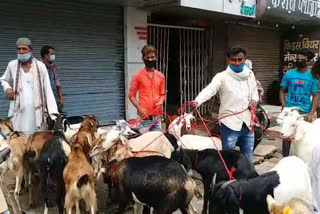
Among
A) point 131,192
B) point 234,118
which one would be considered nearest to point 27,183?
point 131,192

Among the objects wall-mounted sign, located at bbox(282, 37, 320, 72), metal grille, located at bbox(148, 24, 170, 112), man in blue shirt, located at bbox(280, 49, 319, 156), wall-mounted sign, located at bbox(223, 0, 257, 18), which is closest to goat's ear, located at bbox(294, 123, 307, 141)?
man in blue shirt, located at bbox(280, 49, 319, 156)

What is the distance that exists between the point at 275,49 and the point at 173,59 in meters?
4.45

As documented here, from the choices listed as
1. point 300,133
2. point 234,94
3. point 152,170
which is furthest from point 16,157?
point 300,133

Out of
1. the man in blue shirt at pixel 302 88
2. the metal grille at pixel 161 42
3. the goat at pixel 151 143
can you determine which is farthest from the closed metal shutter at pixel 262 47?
the goat at pixel 151 143

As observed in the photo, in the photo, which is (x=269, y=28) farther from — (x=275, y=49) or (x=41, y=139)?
(x=41, y=139)

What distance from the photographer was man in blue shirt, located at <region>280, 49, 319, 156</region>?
490 centimetres

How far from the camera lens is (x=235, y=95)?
13.5ft

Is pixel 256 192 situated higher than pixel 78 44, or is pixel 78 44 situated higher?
pixel 78 44

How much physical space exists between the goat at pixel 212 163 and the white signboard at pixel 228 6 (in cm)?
443

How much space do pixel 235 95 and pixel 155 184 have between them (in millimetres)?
1585

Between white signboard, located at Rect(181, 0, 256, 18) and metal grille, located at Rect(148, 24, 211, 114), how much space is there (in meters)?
1.31

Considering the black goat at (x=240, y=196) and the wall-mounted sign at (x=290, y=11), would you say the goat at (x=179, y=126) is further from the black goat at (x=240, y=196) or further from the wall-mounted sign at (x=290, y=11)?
the wall-mounted sign at (x=290, y=11)

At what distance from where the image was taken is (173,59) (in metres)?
10.2

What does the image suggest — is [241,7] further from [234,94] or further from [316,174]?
[316,174]
